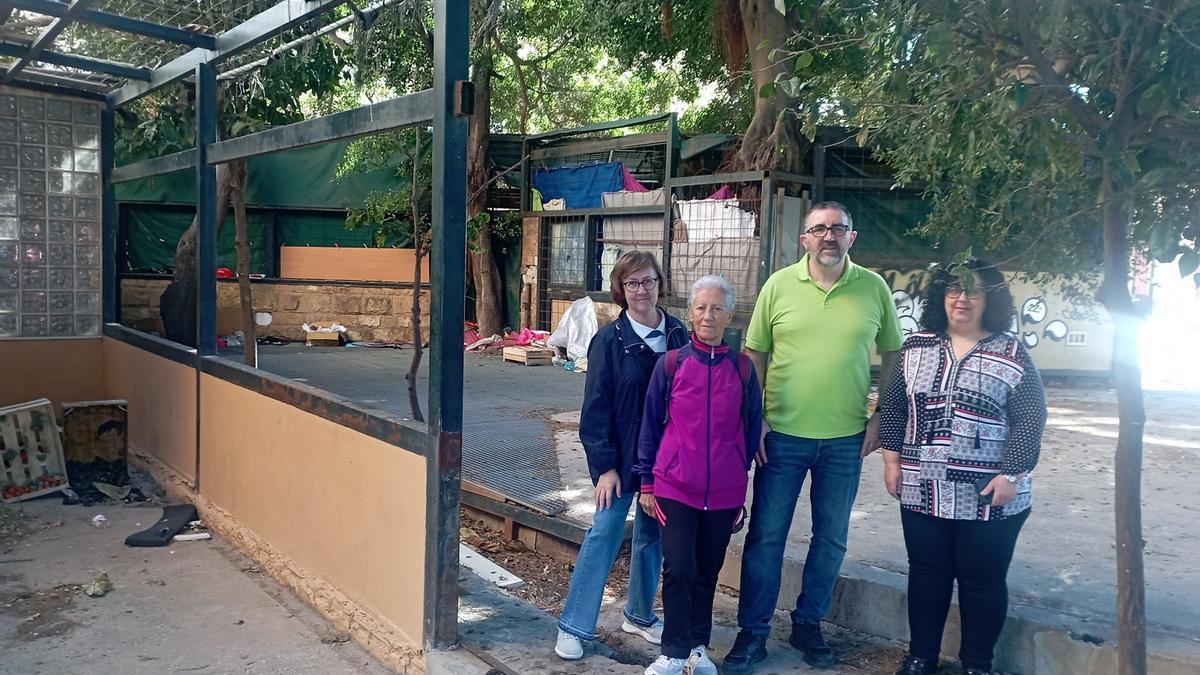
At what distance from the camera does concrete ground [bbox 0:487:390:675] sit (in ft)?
14.7

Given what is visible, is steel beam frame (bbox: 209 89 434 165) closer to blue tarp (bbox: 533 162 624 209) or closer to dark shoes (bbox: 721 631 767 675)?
dark shoes (bbox: 721 631 767 675)

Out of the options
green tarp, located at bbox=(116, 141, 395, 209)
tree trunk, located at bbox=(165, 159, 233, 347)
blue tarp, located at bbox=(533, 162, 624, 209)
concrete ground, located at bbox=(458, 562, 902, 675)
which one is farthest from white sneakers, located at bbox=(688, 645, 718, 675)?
green tarp, located at bbox=(116, 141, 395, 209)

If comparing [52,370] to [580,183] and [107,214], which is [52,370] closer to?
[107,214]

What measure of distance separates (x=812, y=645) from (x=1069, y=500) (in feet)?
10.3

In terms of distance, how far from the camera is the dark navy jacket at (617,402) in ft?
12.5

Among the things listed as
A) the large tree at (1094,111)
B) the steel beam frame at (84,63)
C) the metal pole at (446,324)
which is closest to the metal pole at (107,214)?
the steel beam frame at (84,63)

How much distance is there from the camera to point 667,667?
3.59 meters

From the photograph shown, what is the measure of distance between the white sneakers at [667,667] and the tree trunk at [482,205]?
11.5m

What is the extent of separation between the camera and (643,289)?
3.82m

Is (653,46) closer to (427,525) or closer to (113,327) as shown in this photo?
(113,327)

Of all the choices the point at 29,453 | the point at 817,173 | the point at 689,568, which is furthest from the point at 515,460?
the point at 817,173

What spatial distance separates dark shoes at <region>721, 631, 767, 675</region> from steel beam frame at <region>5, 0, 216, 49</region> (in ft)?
17.0

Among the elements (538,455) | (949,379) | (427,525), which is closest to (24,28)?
(538,455)

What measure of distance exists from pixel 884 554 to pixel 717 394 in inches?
73.0
